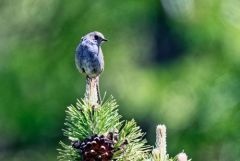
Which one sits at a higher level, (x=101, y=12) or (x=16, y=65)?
(x=101, y=12)

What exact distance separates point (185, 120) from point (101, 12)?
121 cm

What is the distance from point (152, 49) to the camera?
8.99m

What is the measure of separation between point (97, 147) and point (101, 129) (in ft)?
0.24

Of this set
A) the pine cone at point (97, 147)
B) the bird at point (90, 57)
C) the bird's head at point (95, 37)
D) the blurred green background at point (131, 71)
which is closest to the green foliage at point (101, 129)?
the pine cone at point (97, 147)

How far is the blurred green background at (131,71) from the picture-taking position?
7484mm

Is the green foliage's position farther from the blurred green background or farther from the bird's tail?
the blurred green background

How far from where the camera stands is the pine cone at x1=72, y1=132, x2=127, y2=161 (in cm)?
217

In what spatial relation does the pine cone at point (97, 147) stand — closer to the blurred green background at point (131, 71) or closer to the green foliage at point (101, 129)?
the green foliage at point (101, 129)

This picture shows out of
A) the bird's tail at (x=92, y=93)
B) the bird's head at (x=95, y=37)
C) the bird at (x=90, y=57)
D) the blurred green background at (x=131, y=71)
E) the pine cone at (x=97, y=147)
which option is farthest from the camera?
the blurred green background at (x=131, y=71)

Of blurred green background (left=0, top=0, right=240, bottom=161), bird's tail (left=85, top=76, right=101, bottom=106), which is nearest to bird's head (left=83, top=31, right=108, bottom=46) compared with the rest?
bird's tail (left=85, top=76, right=101, bottom=106)

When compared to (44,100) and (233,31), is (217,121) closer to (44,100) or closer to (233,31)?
(233,31)

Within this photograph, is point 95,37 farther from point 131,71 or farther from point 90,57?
point 131,71

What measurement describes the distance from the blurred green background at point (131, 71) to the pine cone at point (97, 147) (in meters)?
5.02

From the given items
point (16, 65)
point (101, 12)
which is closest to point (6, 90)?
point (16, 65)
